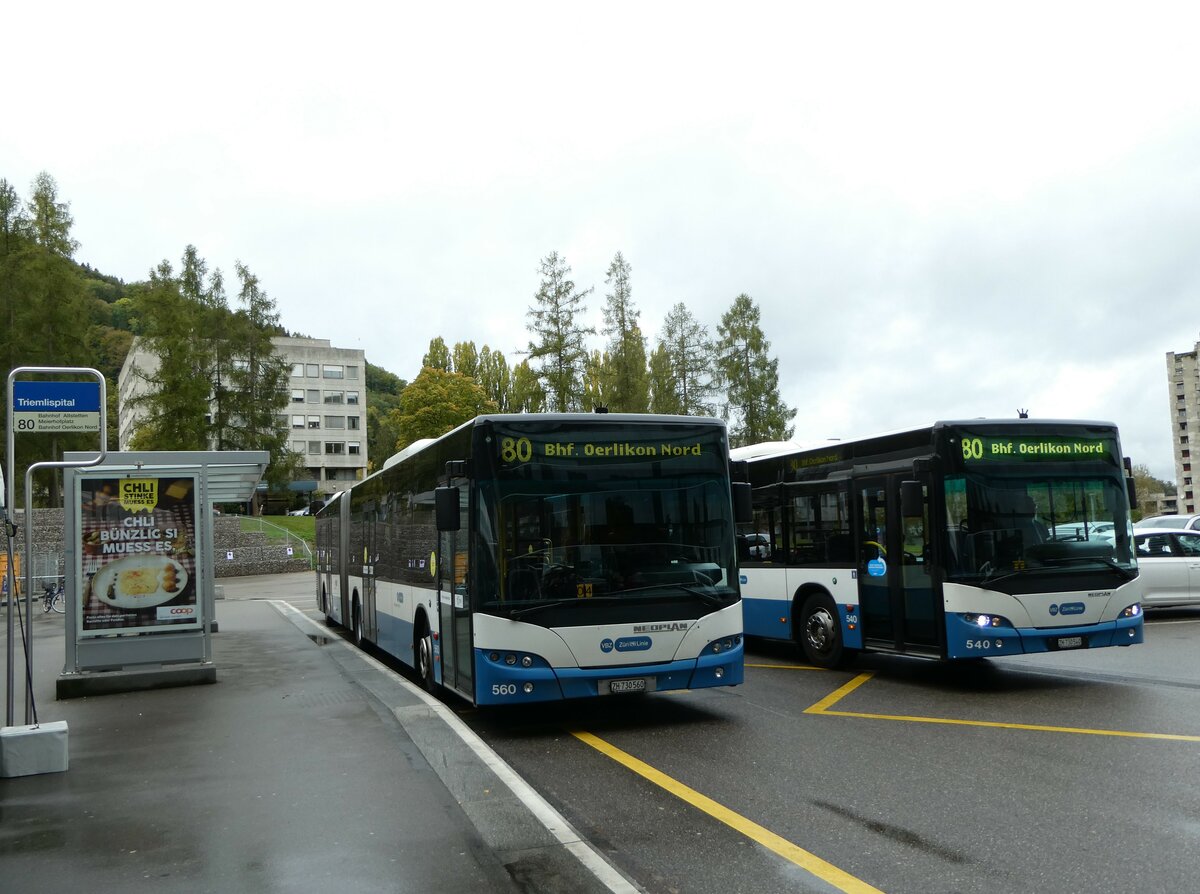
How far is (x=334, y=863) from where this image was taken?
17.5ft

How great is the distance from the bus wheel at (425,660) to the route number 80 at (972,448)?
6036 mm

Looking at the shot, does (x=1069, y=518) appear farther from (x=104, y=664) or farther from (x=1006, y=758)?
(x=104, y=664)

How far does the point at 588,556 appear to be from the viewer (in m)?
9.08

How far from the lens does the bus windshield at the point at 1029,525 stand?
1073 centimetres

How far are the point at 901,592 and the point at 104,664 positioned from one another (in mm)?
9361

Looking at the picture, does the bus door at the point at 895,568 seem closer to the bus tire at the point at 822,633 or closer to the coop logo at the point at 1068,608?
the bus tire at the point at 822,633

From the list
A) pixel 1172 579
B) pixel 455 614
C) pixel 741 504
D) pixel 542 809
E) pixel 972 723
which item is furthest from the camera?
pixel 1172 579

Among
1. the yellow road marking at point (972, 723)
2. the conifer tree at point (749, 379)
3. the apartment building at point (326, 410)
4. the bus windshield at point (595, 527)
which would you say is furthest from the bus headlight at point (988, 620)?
the apartment building at point (326, 410)

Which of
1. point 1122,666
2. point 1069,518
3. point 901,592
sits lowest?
point 1122,666

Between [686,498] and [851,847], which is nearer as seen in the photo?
[851,847]

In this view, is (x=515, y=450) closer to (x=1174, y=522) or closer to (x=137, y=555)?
(x=137, y=555)

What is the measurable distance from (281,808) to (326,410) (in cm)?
10179

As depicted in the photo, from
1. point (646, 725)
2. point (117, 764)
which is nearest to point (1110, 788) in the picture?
point (646, 725)

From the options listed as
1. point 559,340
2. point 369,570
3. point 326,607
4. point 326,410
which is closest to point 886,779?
point 369,570
